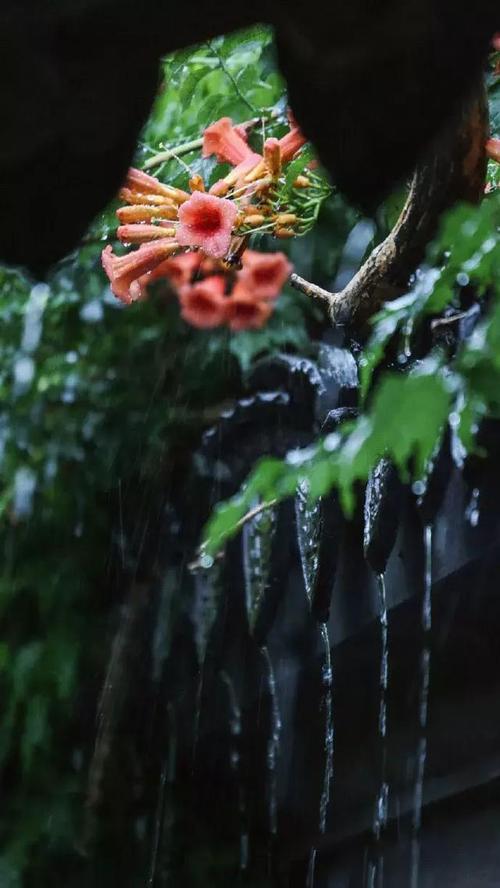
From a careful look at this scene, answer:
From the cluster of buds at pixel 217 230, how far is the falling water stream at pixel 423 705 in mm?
525

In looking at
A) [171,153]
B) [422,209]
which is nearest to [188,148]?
[171,153]

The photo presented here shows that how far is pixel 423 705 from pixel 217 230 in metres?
1.14

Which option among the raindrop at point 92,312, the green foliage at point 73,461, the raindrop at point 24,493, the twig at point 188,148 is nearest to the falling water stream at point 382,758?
the green foliage at point 73,461

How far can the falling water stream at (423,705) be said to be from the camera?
1.78 metres

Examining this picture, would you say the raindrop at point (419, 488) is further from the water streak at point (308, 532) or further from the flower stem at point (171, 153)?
the flower stem at point (171, 153)

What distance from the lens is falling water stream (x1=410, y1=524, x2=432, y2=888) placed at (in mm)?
1779

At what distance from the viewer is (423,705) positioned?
2.03 metres

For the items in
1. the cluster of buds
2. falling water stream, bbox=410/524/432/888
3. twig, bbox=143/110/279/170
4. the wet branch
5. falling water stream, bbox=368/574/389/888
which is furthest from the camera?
falling water stream, bbox=368/574/389/888

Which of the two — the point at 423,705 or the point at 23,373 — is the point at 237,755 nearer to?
the point at 423,705

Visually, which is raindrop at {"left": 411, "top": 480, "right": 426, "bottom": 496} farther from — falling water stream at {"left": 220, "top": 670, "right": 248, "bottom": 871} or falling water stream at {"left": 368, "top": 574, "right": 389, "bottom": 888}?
falling water stream at {"left": 220, "top": 670, "right": 248, "bottom": 871}

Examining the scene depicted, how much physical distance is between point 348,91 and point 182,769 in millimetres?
2331

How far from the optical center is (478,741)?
1.93 meters

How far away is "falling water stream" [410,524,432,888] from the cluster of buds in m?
0.52

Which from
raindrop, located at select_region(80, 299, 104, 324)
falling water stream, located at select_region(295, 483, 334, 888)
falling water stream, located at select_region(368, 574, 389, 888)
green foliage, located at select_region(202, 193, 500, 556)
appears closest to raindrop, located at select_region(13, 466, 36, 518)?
raindrop, located at select_region(80, 299, 104, 324)
